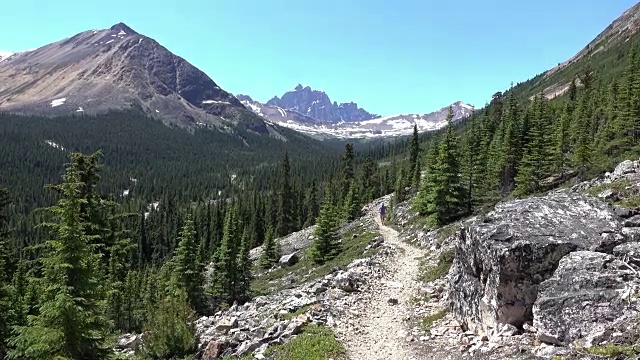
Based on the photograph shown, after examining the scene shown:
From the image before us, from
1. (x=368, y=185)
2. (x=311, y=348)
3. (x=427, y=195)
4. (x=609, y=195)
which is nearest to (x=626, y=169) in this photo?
(x=609, y=195)

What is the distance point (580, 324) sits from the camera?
1066 centimetres

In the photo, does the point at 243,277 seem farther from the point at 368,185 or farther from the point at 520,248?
the point at 368,185

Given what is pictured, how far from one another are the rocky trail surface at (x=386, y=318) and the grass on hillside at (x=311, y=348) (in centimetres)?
53

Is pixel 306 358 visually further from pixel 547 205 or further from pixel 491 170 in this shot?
pixel 491 170

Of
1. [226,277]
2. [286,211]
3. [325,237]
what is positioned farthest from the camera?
[286,211]

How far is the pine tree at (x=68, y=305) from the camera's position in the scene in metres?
15.4

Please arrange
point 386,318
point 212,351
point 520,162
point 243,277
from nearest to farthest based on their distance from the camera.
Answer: point 212,351 < point 386,318 < point 243,277 < point 520,162

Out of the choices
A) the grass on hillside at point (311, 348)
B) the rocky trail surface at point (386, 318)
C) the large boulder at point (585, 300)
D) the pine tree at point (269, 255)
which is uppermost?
the large boulder at point (585, 300)

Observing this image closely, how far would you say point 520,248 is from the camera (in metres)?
13.4

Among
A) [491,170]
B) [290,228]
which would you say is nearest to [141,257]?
[290,228]

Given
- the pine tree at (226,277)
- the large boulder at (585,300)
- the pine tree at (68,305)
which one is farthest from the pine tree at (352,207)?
the large boulder at (585,300)

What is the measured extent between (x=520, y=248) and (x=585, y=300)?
2629 millimetres

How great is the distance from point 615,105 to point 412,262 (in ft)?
137

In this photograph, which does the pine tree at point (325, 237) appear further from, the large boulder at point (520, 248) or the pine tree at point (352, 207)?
the large boulder at point (520, 248)
